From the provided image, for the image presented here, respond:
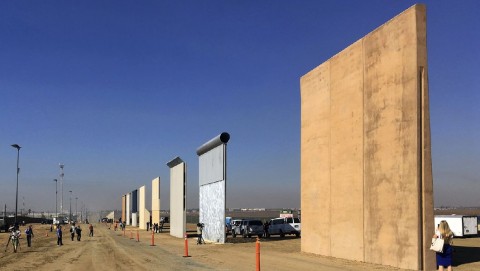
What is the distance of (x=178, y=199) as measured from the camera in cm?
4925

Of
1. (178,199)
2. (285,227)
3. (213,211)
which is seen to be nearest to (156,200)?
(178,199)

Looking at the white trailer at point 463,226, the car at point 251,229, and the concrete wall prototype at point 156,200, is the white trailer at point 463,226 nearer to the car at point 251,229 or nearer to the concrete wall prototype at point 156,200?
the car at point 251,229

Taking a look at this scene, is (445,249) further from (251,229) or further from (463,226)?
(251,229)

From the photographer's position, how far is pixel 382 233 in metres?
18.9

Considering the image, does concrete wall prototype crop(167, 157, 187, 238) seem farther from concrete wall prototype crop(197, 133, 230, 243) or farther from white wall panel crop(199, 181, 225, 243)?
white wall panel crop(199, 181, 225, 243)

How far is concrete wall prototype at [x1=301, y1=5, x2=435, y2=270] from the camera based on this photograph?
17.4 metres

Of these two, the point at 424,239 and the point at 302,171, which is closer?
the point at 424,239

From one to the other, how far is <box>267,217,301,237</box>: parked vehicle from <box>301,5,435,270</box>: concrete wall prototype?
18548 mm

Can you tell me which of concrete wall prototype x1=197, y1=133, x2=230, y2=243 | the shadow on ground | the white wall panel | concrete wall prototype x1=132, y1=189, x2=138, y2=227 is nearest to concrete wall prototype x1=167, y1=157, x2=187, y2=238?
concrete wall prototype x1=197, y1=133, x2=230, y2=243

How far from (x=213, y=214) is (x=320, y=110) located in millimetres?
16627

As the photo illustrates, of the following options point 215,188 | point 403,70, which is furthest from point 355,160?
point 215,188

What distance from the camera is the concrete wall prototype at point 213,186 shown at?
3638cm

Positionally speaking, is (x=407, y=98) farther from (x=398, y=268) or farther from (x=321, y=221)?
(x=321, y=221)

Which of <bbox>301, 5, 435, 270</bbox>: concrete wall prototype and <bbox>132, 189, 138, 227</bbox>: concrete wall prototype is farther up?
<bbox>301, 5, 435, 270</bbox>: concrete wall prototype
